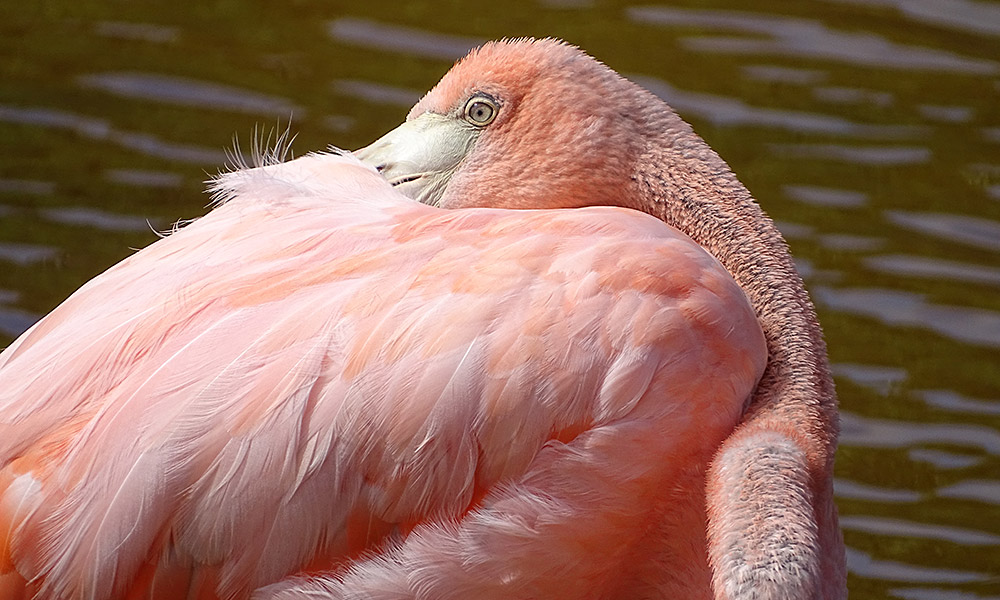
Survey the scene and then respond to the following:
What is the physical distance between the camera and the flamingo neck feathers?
2.73m

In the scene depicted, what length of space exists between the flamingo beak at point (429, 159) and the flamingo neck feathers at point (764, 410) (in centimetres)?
39

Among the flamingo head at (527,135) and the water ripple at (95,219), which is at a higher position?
the flamingo head at (527,135)

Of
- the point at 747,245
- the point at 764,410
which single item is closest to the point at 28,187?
the point at 747,245

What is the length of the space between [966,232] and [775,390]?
288 cm

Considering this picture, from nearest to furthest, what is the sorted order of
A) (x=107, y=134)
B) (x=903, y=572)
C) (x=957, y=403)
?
(x=903, y=572) → (x=957, y=403) → (x=107, y=134)

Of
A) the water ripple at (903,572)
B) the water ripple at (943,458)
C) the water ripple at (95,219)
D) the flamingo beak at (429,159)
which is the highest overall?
the flamingo beak at (429,159)

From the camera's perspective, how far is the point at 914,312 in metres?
5.23

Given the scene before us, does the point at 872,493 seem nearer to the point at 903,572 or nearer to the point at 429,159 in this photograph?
the point at 903,572

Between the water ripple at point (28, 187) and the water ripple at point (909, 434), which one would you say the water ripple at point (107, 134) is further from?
the water ripple at point (909, 434)

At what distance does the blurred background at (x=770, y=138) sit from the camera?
15.1 ft

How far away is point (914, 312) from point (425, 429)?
2.93 metres

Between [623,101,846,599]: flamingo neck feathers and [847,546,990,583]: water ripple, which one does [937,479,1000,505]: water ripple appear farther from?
[623,101,846,599]: flamingo neck feathers

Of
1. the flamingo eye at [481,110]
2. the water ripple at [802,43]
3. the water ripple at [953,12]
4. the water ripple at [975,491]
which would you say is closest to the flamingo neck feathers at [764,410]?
the flamingo eye at [481,110]

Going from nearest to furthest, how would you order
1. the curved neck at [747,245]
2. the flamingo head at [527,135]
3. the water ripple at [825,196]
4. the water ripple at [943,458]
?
the curved neck at [747,245]
the flamingo head at [527,135]
the water ripple at [943,458]
the water ripple at [825,196]
